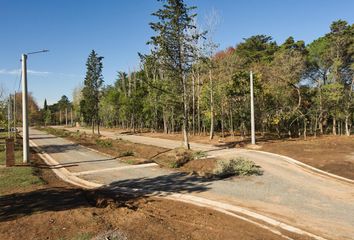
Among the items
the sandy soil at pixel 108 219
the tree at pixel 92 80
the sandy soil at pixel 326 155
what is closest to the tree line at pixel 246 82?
the tree at pixel 92 80

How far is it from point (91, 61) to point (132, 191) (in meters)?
35.2

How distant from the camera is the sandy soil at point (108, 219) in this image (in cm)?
682

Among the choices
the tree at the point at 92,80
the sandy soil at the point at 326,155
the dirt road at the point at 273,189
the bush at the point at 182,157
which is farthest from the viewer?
the tree at the point at 92,80

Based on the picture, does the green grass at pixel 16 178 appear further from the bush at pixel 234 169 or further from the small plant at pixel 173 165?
the bush at pixel 234 169

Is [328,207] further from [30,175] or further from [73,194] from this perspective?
[30,175]

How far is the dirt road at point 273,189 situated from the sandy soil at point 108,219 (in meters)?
1.56

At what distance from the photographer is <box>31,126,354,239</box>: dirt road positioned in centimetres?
843

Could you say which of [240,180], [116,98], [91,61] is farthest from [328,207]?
[116,98]

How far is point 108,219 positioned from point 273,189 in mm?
6852

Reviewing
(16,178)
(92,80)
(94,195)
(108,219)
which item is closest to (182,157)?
(94,195)

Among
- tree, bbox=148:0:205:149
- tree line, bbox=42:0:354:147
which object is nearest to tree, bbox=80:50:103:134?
tree line, bbox=42:0:354:147

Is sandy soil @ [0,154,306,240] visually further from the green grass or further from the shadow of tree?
the green grass

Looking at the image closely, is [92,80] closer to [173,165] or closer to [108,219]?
[173,165]

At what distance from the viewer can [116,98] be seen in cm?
5772
